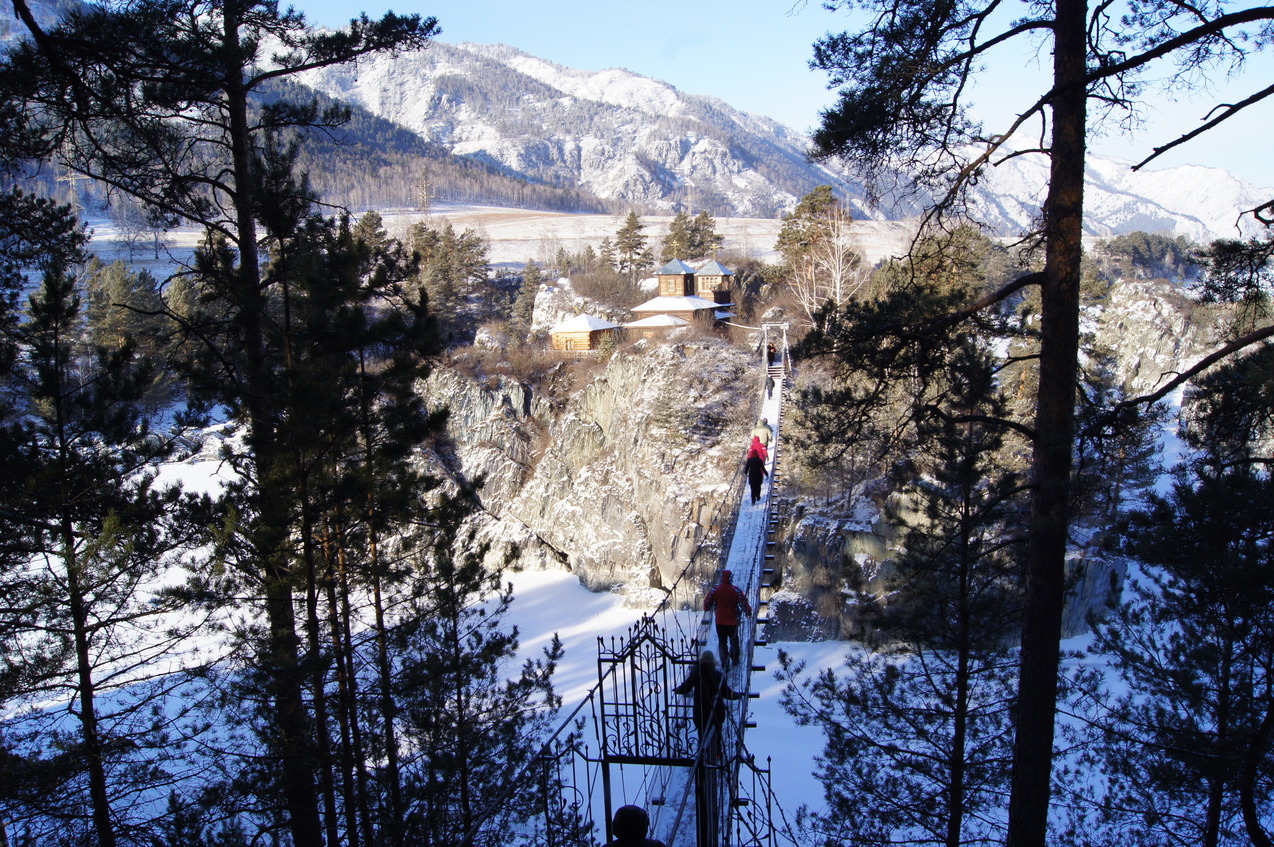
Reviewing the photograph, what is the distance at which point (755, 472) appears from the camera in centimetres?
1216

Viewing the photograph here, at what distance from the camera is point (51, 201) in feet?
18.1

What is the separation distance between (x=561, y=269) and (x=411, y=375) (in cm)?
3597

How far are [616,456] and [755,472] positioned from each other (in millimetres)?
12980

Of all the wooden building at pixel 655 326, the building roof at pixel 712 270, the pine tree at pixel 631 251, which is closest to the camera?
the wooden building at pixel 655 326

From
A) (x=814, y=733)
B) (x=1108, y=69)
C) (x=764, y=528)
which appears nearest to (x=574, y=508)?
(x=814, y=733)

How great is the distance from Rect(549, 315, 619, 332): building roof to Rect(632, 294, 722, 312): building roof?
156 cm

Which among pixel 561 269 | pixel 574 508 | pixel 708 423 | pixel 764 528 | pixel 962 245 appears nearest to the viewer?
pixel 962 245

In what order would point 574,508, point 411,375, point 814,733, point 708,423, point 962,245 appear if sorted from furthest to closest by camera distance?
point 574,508, point 708,423, point 814,733, point 411,375, point 962,245

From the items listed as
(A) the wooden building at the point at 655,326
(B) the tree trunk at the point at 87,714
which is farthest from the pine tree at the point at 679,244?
(B) the tree trunk at the point at 87,714

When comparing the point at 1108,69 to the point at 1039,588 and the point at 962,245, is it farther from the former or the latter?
the point at 1039,588

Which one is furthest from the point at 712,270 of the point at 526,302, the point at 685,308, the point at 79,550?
the point at 79,550

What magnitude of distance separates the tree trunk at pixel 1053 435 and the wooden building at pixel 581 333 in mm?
26813

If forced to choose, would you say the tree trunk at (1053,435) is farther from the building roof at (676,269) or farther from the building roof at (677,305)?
the building roof at (676,269)

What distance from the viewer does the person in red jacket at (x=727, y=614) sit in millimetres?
6945
